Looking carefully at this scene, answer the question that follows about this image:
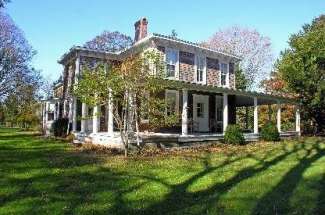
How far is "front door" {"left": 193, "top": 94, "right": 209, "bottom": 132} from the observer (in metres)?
26.4

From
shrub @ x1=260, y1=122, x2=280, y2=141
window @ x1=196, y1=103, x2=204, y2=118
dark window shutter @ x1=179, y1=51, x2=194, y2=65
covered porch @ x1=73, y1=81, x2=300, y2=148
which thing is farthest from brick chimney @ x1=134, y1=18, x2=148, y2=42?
shrub @ x1=260, y1=122, x2=280, y2=141

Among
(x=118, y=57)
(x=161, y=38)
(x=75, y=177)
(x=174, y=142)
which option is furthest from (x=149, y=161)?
(x=118, y=57)

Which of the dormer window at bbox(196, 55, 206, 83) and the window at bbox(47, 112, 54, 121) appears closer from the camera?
the dormer window at bbox(196, 55, 206, 83)

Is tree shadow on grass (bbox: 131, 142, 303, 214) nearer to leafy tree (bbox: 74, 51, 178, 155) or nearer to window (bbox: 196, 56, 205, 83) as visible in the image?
leafy tree (bbox: 74, 51, 178, 155)

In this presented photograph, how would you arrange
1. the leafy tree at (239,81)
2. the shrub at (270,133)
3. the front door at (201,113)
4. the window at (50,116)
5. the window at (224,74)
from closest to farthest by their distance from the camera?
the shrub at (270,133) → the front door at (201,113) → the window at (224,74) → the window at (50,116) → the leafy tree at (239,81)

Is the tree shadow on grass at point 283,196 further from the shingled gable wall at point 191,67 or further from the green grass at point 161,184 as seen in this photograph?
the shingled gable wall at point 191,67

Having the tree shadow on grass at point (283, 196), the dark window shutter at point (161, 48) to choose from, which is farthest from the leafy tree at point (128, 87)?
the tree shadow on grass at point (283, 196)

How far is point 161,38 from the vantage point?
2286 centimetres

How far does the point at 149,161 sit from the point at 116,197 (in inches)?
232

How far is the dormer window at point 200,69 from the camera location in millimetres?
25895

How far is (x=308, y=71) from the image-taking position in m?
30.2

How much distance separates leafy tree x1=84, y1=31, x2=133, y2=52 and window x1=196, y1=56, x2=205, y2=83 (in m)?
27.7

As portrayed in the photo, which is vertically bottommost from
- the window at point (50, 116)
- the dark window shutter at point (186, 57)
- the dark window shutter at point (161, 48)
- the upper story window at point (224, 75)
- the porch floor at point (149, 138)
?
the porch floor at point (149, 138)

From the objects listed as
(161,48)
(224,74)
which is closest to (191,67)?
(161,48)
